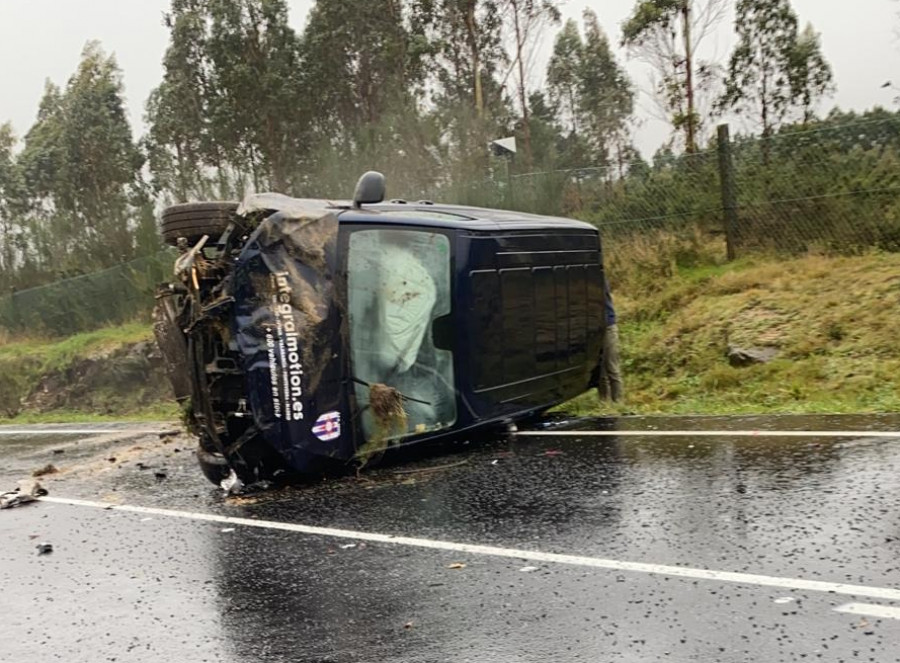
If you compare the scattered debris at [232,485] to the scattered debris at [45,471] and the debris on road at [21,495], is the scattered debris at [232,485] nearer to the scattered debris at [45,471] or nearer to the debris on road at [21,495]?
the debris on road at [21,495]

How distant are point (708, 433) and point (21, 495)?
19.1 feet

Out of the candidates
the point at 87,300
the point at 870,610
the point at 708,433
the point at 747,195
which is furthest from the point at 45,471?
the point at 87,300

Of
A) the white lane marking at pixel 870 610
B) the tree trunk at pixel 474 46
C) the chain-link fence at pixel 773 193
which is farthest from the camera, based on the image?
the tree trunk at pixel 474 46

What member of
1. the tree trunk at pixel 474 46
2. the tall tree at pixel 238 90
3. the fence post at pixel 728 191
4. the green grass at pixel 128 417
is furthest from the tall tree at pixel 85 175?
the fence post at pixel 728 191

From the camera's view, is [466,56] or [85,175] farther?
[85,175]

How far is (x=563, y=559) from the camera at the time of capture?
169 inches

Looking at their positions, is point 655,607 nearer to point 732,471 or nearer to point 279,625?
point 279,625

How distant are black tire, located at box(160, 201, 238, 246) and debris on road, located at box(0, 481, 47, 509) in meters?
→ 2.61

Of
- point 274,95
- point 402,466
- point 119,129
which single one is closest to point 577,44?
point 274,95

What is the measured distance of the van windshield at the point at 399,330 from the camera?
638cm

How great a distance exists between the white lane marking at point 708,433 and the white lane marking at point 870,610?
10.1ft

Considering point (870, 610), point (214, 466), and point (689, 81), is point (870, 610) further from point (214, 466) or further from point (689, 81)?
point (689, 81)

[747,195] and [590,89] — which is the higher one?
[590,89]

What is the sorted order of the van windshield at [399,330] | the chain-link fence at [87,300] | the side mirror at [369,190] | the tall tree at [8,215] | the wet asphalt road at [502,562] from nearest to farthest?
1. the wet asphalt road at [502,562]
2. the van windshield at [399,330]
3. the side mirror at [369,190]
4. the chain-link fence at [87,300]
5. the tall tree at [8,215]
